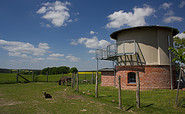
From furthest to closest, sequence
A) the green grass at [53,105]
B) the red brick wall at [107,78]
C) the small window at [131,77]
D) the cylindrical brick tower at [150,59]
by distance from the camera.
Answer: the red brick wall at [107,78] < the small window at [131,77] < the cylindrical brick tower at [150,59] < the green grass at [53,105]

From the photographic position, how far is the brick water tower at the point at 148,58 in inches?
590

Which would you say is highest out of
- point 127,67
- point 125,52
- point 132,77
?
point 125,52

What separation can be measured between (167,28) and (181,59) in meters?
9.95

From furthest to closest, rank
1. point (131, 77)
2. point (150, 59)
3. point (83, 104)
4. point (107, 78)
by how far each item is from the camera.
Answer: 1. point (107, 78)
2. point (131, 77)
3. point (150, 59)
4. point (83, 104)

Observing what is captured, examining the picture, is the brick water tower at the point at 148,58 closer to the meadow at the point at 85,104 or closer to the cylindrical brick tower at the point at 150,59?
the cylindrical brick tower at the point at 150,59

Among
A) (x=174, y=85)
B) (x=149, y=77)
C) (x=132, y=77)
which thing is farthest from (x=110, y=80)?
(x=174, y=85)

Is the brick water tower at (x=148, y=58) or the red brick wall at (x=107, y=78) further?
the red brick wall at (x=107, y=78)

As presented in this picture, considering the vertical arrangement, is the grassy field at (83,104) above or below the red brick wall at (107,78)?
below

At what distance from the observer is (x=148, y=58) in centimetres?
1553

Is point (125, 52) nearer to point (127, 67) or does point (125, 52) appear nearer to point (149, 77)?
point (127, 67)

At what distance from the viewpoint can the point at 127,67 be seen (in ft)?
52.6

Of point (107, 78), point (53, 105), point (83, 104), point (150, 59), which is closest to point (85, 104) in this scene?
point (83, 104)

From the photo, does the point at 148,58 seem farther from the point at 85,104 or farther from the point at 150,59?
the point at 85,104

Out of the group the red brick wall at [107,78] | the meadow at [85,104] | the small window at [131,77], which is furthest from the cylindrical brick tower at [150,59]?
the meadow at [85,104]
